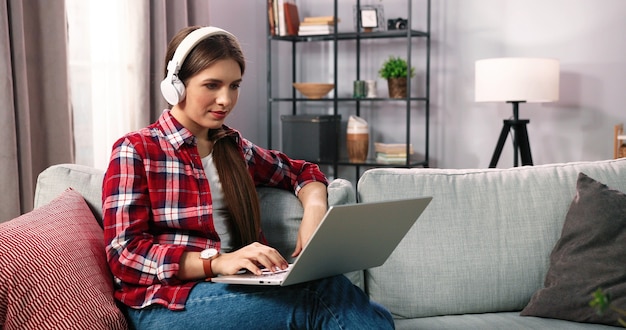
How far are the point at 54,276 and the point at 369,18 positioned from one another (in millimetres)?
3311

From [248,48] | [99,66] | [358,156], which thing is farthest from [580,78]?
[99,66]

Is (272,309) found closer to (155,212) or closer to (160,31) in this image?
(155,212)

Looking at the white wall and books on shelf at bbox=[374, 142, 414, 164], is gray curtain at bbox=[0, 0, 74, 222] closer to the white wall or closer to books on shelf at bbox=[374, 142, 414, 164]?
the white wall

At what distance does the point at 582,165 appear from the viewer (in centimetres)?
212

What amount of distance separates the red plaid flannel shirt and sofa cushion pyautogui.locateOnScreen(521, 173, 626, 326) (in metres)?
0.86

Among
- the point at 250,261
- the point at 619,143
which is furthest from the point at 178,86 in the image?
the point at 619,143

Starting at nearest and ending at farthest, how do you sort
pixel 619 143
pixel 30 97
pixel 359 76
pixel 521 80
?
pixel 30 97, pixel 521 80, pixel 619 143, pixel 359 76

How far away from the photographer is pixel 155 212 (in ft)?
5.46

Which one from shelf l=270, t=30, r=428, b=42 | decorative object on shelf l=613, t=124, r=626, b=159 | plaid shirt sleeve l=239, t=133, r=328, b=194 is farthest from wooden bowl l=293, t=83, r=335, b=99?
plaid shirt sleeve l=239, t=133, r=328, b=194

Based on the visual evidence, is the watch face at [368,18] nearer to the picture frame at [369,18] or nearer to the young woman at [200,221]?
the picture frame at [369,18]

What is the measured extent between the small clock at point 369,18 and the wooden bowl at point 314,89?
437mm

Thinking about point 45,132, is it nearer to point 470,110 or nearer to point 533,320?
point 533,320

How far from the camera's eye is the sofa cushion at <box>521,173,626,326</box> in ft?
5.98

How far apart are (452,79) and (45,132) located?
256cm
